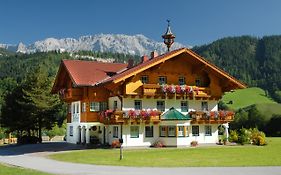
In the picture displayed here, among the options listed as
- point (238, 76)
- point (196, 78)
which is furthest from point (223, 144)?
point (238, 76)

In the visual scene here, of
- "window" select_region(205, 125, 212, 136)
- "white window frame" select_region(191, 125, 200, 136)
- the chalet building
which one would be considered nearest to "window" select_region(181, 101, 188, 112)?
the chalet building

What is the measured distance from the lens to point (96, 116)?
43.3 m

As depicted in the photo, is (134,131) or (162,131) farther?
(162,131)

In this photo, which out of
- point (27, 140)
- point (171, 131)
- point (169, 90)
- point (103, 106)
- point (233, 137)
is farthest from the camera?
point (27, 140)

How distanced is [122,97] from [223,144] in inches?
481

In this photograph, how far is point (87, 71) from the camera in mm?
45000

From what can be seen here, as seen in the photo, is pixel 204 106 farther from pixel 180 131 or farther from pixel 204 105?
pixel 180 131

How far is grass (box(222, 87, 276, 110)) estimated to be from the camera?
13762 cm

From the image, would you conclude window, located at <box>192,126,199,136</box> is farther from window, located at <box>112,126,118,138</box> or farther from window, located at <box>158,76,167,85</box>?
window, located at <box>112,126,118,138</box>

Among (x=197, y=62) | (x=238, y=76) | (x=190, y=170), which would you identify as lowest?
(x=190, y=170)

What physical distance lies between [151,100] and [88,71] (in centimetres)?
794

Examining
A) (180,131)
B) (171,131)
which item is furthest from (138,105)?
(180,131)

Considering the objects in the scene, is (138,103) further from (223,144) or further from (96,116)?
(223,144)

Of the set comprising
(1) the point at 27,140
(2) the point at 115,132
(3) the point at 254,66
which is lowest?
(1) the point at 27,140
